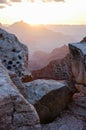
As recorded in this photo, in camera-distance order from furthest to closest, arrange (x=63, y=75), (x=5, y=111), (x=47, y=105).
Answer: (x=63, y=75), (x=47, y=105), (x=5, y=111)

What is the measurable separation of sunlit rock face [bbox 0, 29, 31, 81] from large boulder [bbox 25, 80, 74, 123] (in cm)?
114

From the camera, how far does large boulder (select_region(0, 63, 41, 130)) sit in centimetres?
505

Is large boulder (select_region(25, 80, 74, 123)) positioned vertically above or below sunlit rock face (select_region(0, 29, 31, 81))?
below

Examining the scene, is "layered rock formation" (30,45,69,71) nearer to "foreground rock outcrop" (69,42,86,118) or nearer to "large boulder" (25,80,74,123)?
"foreground rock outcrop" (69,42,86,118)

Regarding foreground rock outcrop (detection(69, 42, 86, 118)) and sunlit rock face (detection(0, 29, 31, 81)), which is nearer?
foreground rock outcrop (detection(69, 42, 86, 118))

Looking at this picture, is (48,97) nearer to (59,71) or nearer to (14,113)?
(14,113)

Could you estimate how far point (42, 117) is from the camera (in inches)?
368

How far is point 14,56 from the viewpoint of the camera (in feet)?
36.7

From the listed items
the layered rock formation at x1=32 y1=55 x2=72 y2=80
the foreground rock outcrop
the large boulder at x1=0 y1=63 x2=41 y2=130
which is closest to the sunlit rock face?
the foreground rock outcrop

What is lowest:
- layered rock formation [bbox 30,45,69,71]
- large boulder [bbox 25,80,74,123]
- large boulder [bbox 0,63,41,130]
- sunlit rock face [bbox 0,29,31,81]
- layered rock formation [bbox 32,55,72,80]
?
layered rock formation [bbox 30,45,69,71]

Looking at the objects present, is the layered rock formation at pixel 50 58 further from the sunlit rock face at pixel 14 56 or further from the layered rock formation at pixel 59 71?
the sunlit rock face at pixel 14 56

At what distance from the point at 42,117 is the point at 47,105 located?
16.1 inches

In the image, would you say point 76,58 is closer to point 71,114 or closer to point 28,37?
point 71,114

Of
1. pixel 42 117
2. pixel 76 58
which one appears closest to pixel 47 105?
pixel 42 117
